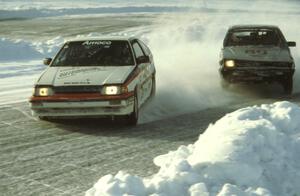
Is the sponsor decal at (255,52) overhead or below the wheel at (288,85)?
overhead

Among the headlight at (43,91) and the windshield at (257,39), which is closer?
the headlight at (43,91)

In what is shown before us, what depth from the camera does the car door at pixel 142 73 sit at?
922cm

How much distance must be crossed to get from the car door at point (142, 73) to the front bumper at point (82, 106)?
2.88 feet

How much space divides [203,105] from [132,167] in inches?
190

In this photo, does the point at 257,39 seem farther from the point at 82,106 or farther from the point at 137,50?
the point at 82,106

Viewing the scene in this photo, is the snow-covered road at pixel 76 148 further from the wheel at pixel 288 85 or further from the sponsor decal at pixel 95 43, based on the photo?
the wheel at pixel 288 85

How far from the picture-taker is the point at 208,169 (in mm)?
5125

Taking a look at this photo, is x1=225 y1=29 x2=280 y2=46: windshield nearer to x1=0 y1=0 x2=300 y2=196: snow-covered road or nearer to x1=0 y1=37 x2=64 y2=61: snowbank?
x1=0 y1=0 x2=300 y2=196: snow-covered road

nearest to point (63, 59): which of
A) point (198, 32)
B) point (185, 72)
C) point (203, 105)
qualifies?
point (203, 105)

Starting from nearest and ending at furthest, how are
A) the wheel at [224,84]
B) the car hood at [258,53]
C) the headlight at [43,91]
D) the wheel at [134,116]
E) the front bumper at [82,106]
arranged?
the front bumper at [82,106] → the headlight at [43,91] → the wheel at [134,116] → the car hood at [258,53] → the wheel at [224,84]

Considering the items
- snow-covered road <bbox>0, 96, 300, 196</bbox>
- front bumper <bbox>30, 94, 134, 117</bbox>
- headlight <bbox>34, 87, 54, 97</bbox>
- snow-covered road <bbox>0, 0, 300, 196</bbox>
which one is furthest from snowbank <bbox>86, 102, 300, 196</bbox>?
headlight <bbox>34, 87, 54, 97</bbox>

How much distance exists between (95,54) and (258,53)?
4.46m

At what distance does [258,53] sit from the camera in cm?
1234

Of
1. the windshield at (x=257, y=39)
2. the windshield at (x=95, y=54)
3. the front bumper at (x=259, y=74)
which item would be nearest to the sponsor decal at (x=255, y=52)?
the front bumper at (x=259, y=74)
